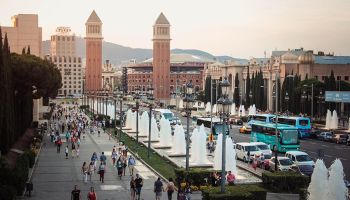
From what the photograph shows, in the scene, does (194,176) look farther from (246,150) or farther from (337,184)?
(246,150)

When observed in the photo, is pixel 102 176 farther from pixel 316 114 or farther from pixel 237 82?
pixel 237 82

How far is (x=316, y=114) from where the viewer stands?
6788 centimetres

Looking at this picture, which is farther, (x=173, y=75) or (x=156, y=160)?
(x=173, y=75)

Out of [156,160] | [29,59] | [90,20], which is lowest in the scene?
[156,160]

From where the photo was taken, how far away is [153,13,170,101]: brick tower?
14125 cm

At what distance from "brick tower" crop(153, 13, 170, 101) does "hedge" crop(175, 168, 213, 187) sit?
11785 centimetres

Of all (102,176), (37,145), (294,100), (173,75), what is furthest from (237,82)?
(173,75)

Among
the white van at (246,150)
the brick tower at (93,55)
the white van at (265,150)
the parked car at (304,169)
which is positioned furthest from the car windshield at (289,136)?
the brick tower at (93,55)

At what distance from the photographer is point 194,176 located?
2311 centimetres

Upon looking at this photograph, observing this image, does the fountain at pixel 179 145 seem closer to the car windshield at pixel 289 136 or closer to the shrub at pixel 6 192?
the car windshield at pixel 289 136

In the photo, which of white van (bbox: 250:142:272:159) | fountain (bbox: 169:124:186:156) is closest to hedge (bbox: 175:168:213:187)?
white van (bbox: 250:142:272:159)

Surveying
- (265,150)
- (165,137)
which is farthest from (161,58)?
(265,150)

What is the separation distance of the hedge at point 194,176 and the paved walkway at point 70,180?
0.95 metres

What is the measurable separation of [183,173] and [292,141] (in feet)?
48.8
